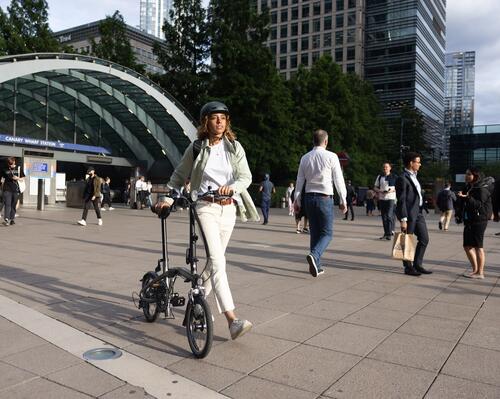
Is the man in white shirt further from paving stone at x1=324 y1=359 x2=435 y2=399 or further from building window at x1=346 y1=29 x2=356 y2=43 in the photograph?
building window at x1=346 y1=29 x2=356 y2=43

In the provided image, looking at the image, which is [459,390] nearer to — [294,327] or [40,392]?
[294,327]

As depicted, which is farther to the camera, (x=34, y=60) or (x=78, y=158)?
(x=78, y=158)

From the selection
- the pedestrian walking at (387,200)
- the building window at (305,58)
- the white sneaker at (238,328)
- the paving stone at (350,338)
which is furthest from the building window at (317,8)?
the white sneaker at (238,328)

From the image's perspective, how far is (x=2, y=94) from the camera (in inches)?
1018

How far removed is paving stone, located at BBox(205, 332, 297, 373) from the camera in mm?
3271

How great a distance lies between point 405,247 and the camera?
21.6 ft

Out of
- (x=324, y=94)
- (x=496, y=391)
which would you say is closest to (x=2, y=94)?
(x=324, y=94)

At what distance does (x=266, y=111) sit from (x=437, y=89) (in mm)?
71915

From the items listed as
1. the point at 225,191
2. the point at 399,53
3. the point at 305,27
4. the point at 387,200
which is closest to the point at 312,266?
the point at 225,191

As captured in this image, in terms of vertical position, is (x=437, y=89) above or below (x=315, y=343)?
above

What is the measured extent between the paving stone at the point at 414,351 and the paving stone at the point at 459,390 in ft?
0.71

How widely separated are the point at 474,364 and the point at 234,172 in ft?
7.31

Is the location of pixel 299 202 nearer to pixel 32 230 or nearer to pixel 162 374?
pixel 162 374

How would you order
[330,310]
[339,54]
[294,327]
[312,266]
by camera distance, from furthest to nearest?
1. [339,54]
2. [312,266]
3. [330,310]
4. [294,327]
